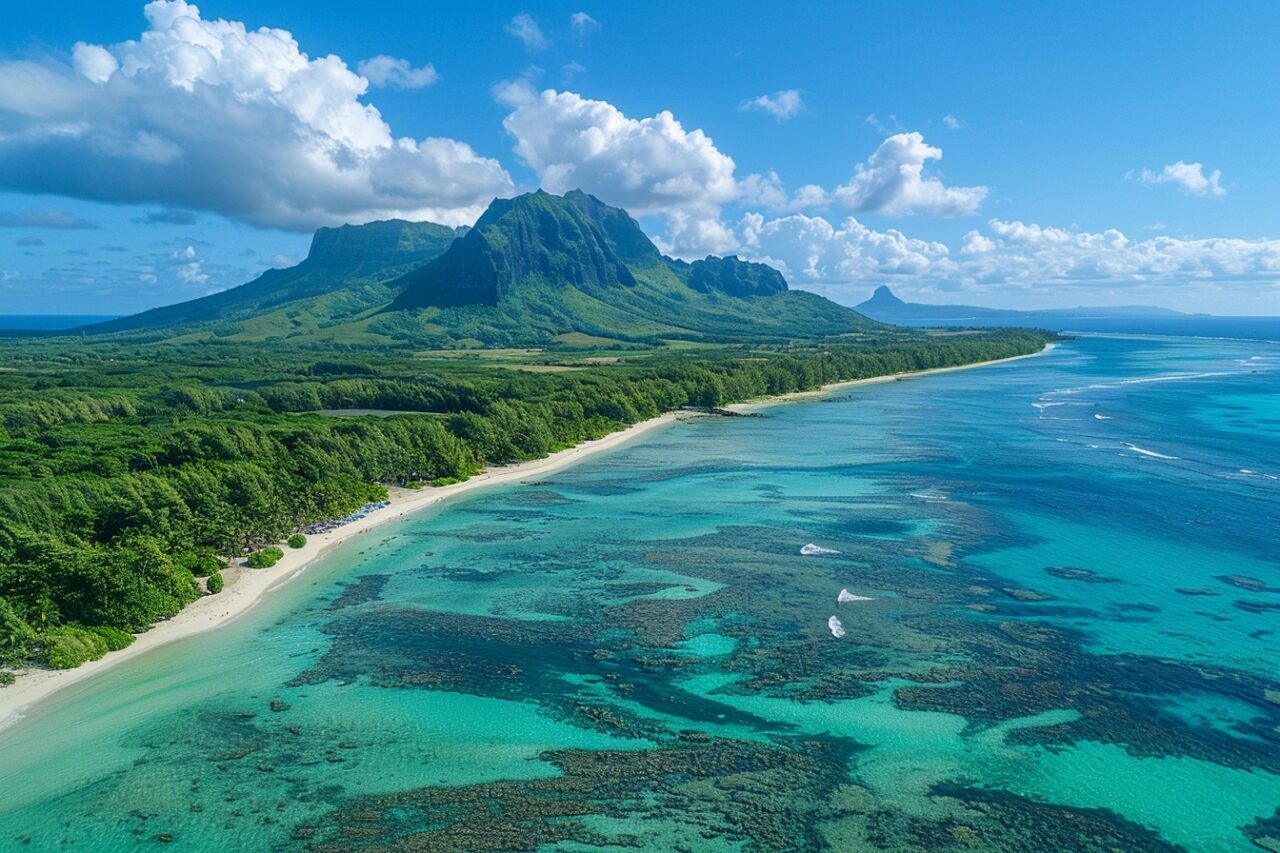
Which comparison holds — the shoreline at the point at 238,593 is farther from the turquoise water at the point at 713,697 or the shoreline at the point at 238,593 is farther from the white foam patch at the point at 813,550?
the white foam patch at the point at 813,550

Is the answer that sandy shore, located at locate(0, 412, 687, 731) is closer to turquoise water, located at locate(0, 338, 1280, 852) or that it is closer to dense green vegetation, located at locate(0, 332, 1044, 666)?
dense green vegetation, located at locate(0, 332, 1044, 666)

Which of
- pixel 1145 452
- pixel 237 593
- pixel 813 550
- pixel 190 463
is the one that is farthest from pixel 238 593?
pixel 1145 452

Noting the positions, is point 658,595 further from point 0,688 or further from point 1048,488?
point 1048,488

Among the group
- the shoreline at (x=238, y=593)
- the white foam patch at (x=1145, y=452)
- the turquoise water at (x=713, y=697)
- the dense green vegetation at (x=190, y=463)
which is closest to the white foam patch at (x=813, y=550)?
the turquoise water at (x=713, y=697)

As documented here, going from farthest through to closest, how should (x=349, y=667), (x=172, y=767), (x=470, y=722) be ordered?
(x=349, y=667)
(x=470, y=722)
(x=172, y=767)

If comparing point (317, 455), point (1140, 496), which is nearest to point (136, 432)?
point (317, 455)
